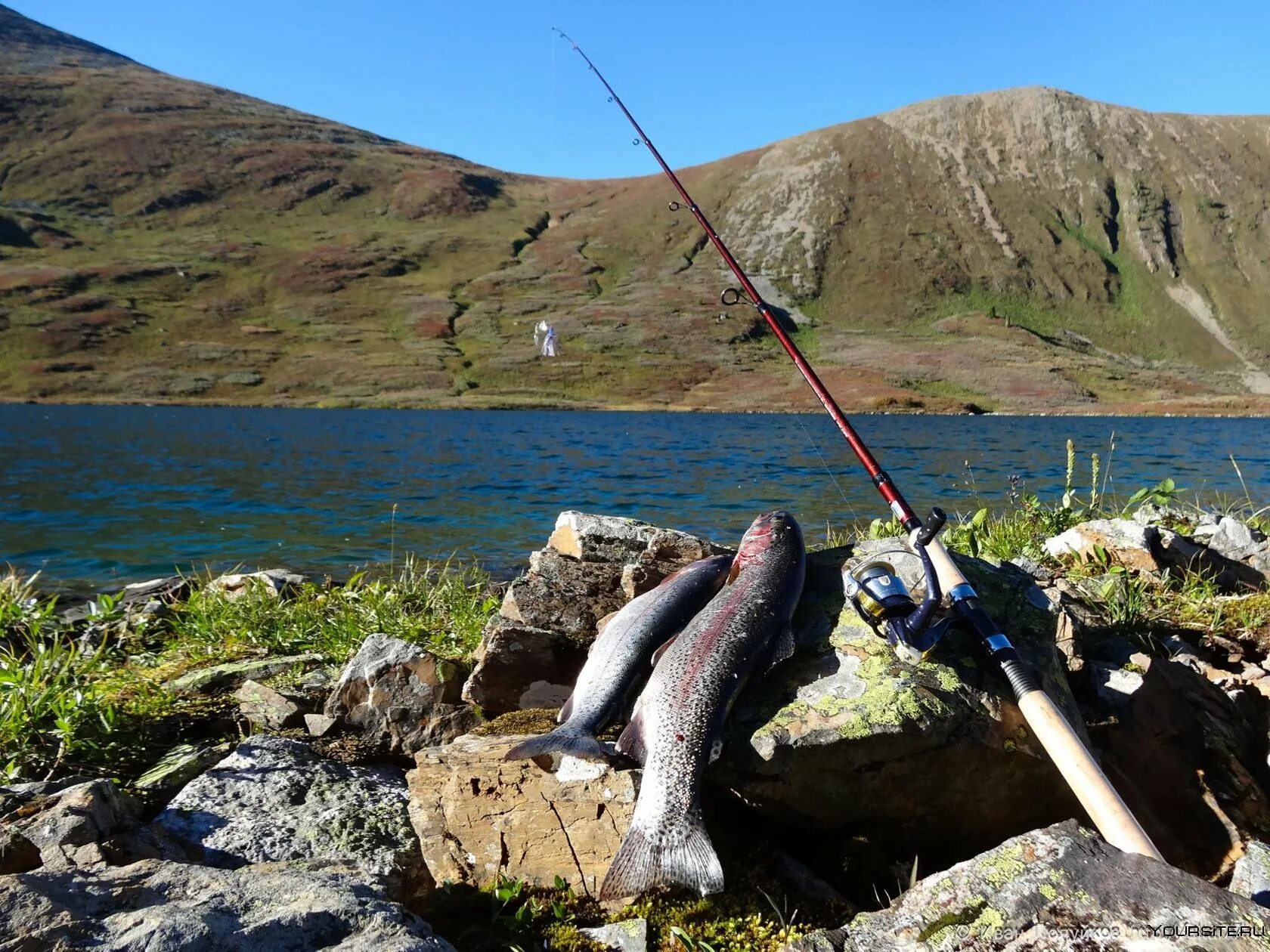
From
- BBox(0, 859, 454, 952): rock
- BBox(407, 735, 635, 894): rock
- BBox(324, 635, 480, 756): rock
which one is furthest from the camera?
BBox(324, 635, 480, 756): rock

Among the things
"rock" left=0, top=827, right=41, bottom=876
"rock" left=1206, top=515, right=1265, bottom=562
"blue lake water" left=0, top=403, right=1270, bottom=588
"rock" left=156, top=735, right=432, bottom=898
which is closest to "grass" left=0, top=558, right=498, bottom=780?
"rock" left=156, top=735, right=432, bottom=898

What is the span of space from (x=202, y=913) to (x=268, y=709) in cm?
278

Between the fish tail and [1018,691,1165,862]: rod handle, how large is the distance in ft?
5.33

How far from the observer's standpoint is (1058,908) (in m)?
2.28

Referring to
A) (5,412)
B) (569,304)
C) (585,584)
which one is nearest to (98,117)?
(569,304)

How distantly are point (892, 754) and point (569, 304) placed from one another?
4603 inches

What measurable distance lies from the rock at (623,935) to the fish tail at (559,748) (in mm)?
607

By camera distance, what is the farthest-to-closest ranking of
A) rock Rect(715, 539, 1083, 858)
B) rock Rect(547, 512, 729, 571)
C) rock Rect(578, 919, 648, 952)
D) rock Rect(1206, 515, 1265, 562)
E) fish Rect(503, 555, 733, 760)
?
rock Rect(1206, 515, 1265, 562)
rock Rect(547, 512, 729, 571)
fish Rect(503, 555, 733, 760)
rock Rect(715, 539, 1083, 858)
rock Rect(578, 919, 648, 952)

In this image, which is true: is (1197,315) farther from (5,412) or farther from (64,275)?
(64,275)

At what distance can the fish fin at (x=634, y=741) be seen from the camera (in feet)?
10.9

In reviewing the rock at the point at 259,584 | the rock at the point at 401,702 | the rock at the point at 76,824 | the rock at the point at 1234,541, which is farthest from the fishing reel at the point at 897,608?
the rock at the point at 259,584

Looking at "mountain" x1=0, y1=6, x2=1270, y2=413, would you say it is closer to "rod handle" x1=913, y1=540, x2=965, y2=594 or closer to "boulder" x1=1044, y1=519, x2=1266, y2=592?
"boulder" x1=1044, y1=519, x2=1266, y2=592

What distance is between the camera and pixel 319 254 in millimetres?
130875

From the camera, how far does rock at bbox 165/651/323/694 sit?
16.9 ft
